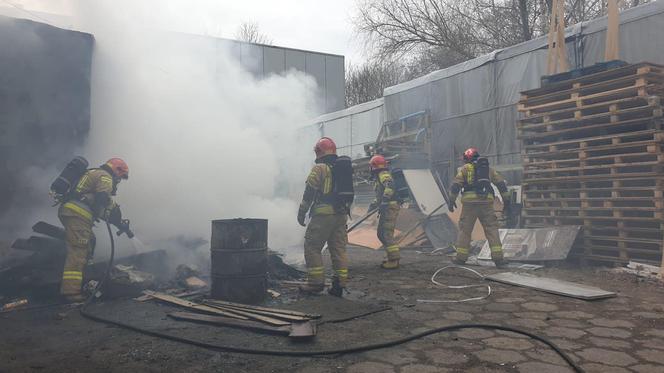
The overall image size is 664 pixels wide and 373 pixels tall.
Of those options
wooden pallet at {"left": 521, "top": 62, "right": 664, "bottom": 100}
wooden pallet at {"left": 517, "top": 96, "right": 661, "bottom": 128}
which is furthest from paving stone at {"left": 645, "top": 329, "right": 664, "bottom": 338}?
wooden pallet at {"left": 521, "top": 62, "right": 664, "bottom": 100}

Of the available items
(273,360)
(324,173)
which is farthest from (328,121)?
(273,360)

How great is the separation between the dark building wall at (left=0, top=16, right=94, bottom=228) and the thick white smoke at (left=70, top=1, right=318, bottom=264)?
0.31 metres

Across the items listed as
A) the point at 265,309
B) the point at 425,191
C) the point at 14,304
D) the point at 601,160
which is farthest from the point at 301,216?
the point at 425,191

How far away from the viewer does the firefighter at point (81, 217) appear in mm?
4812

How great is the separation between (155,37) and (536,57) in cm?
727

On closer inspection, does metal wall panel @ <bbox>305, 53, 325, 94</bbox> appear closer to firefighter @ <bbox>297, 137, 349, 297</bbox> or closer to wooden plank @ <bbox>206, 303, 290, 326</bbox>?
firefighter @ <bbox>297, 137, 349, 297</bbox>

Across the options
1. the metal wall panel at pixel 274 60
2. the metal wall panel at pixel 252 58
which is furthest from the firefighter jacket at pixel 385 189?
the metal wall panel at pixel 274 60

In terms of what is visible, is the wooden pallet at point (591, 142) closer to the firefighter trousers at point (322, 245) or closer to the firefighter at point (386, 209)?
the firefighter at point (386, 209)

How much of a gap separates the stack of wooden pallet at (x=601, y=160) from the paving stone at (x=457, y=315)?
352cm

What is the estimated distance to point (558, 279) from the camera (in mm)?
5621

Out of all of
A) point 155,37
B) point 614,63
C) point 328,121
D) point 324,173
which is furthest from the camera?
point 328,121

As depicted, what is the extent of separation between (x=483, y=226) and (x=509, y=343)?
3654mm

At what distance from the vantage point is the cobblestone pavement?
2.87 m

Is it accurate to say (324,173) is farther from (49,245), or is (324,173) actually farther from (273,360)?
(49,245)
